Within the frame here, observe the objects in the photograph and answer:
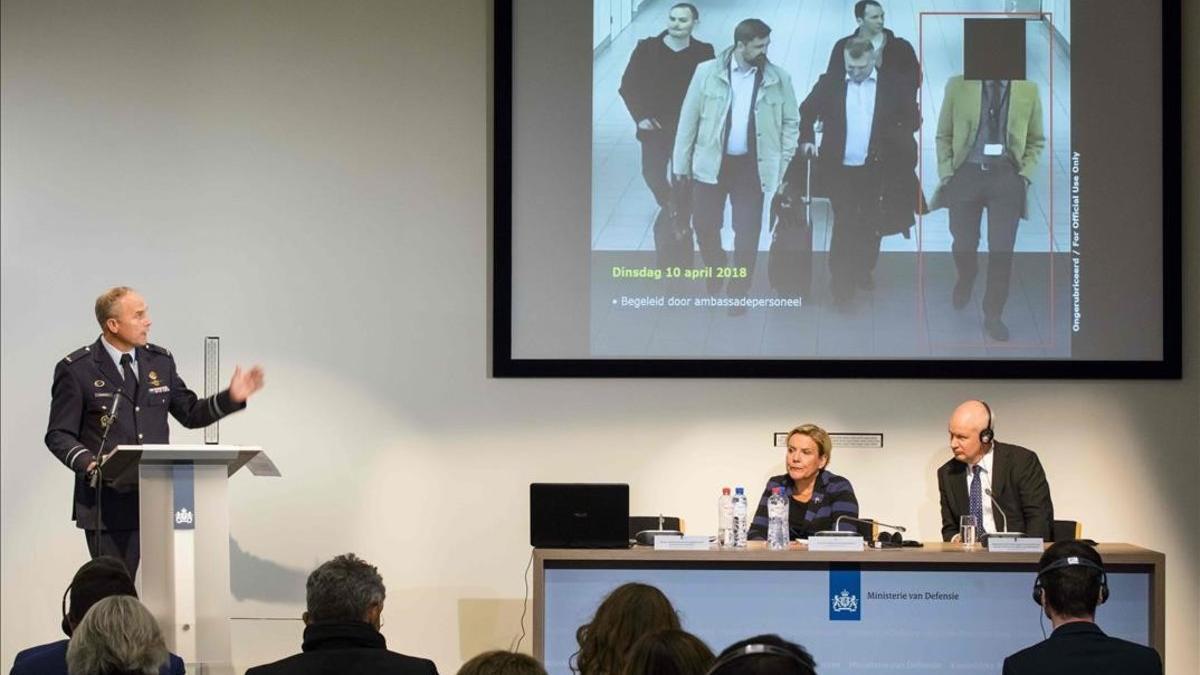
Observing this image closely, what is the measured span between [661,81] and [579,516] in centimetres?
240

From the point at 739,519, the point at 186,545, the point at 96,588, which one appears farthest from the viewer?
the point at 739,519

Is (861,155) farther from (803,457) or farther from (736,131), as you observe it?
(803,457)

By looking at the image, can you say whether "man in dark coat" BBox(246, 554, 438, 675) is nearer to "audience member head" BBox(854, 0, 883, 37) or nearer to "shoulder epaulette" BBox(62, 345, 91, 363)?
"shoulder epaulette" BBox(62, 345, 91, 363)

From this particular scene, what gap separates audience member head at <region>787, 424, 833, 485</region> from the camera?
6.15 metres

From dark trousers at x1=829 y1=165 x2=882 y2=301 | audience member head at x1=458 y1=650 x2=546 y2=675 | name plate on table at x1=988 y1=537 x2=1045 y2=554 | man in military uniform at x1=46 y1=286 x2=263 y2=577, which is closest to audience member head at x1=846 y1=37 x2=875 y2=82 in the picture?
dark trousers at x1=829 y1=165 x2=882 y2=301

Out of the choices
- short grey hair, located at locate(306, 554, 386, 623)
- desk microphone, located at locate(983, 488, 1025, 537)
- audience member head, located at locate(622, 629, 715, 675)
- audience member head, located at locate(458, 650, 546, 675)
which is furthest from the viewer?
desk microphone, located at locate(983, 488, 1025, 537)

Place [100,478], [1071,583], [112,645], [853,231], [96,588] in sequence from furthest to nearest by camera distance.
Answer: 1. [853,231]
2. [100,478]
3. [96,588]
4. [1071,583]
5. [112,645]

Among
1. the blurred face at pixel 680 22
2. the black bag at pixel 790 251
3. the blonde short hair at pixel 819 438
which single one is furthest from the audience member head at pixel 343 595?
the blurred face at pixel 680 22

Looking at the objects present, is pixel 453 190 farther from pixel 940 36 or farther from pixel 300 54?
pixel 940 36

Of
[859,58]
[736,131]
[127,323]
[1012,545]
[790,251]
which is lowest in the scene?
[1012,545]

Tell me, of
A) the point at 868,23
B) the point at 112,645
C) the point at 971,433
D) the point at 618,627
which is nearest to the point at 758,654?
the point at 618,627

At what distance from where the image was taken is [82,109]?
23.3ft

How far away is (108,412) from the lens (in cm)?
557

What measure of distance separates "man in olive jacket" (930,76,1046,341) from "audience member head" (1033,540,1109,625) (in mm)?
3285
